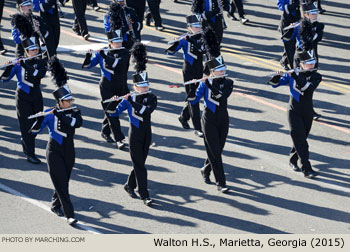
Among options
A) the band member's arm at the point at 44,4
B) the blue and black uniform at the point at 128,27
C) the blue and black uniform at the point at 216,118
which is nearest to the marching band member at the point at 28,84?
the blue and black uniform at the point at 128,27

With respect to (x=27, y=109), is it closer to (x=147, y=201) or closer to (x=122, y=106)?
(x=122, y=106)

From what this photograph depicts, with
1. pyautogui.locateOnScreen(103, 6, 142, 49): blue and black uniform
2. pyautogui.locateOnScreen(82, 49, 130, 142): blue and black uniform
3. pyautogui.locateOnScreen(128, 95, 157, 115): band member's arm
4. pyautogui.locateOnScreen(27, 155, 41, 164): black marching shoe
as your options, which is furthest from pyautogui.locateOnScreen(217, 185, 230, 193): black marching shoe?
pyautogui.locateOnScreen(103, 6, 142, 49): blue and black uniform

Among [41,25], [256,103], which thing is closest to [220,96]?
[256,103]

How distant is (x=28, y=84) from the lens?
1469 cm

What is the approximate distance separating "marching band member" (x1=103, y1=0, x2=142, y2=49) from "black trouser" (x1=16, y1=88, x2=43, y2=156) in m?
2.17

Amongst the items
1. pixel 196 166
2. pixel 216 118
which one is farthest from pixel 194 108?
pixel 216 118

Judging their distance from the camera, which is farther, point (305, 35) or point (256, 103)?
point (256, 103)

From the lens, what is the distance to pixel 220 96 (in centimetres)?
1357

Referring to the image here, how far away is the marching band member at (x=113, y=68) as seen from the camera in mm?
15172

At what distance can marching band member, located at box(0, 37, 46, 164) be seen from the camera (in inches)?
578

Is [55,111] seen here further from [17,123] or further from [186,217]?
[17,123]

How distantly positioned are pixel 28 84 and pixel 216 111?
11.0 ft

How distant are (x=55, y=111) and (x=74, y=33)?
28.5 ft

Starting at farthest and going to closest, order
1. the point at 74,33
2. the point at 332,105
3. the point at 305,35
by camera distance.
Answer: the point at 74,33 → the point at 332,105 → the point at 305,35
